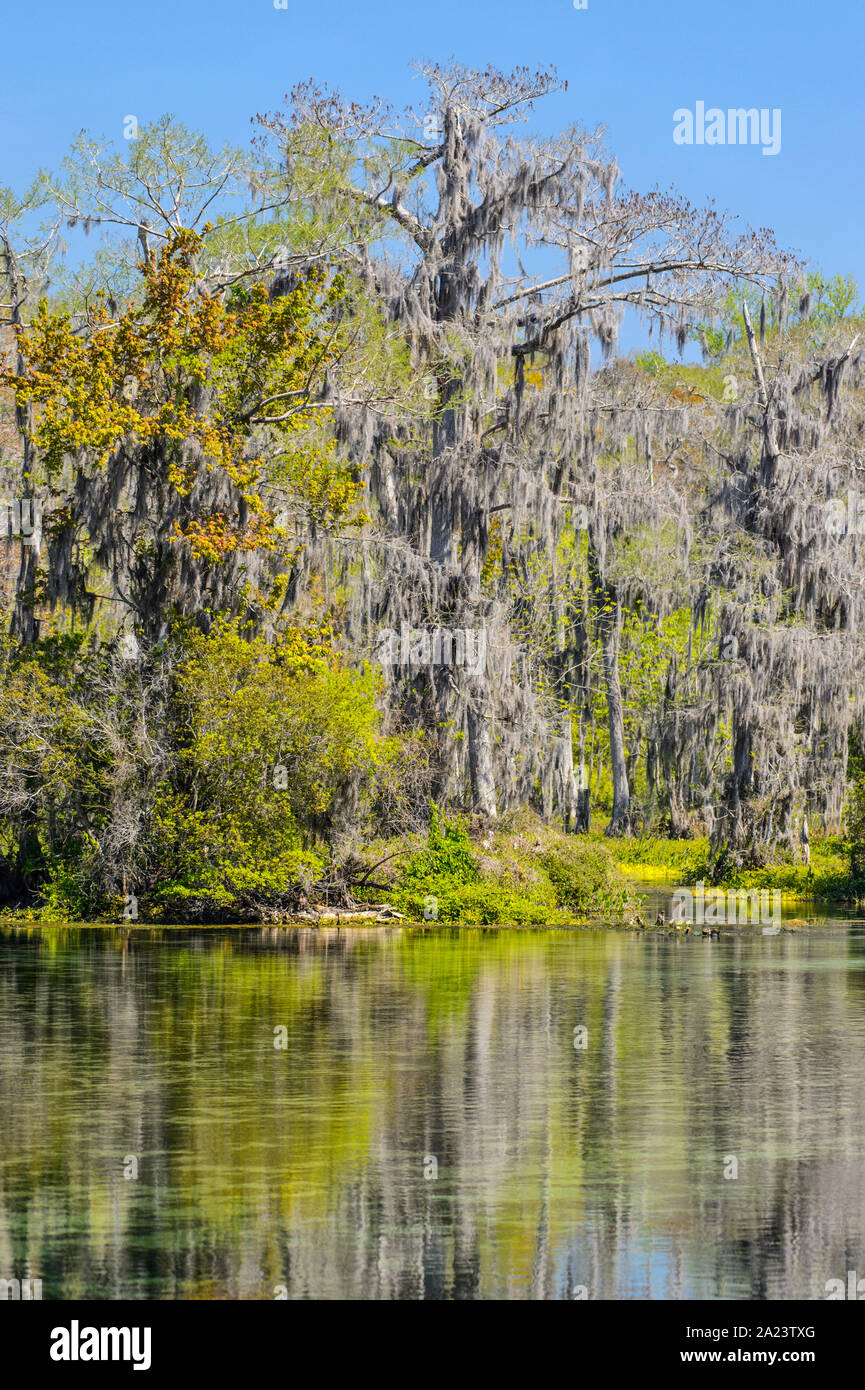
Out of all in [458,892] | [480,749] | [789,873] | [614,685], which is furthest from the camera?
[614,685]

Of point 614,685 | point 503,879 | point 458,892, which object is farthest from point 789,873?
point 614,685

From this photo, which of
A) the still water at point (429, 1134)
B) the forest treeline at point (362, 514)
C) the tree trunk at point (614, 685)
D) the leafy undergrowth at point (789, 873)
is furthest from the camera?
the tree trunk at point (614, 685)

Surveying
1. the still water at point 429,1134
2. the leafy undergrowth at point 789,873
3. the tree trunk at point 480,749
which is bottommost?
the leafy undergrowth at point 789,873

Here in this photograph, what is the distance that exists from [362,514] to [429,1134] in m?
22.2

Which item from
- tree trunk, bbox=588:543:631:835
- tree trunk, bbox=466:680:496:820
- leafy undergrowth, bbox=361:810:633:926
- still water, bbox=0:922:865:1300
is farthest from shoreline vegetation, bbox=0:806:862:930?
tree trunk, bbox=588:543:631:835

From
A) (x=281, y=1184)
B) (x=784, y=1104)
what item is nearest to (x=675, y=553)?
(x=784, y=1104)

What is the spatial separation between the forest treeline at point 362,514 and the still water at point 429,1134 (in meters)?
8.65

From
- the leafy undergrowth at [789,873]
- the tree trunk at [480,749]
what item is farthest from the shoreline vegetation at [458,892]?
the leafy undergrowth at [789,873]

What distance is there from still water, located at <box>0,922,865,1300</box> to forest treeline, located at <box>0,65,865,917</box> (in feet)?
28.4

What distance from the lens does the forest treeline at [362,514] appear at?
30094mm

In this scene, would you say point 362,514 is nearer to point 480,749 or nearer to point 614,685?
point 480,749

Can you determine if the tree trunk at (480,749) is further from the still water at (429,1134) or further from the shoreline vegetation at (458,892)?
the still water at (429,1134)

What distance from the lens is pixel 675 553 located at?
150ft

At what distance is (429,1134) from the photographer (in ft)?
37.8
